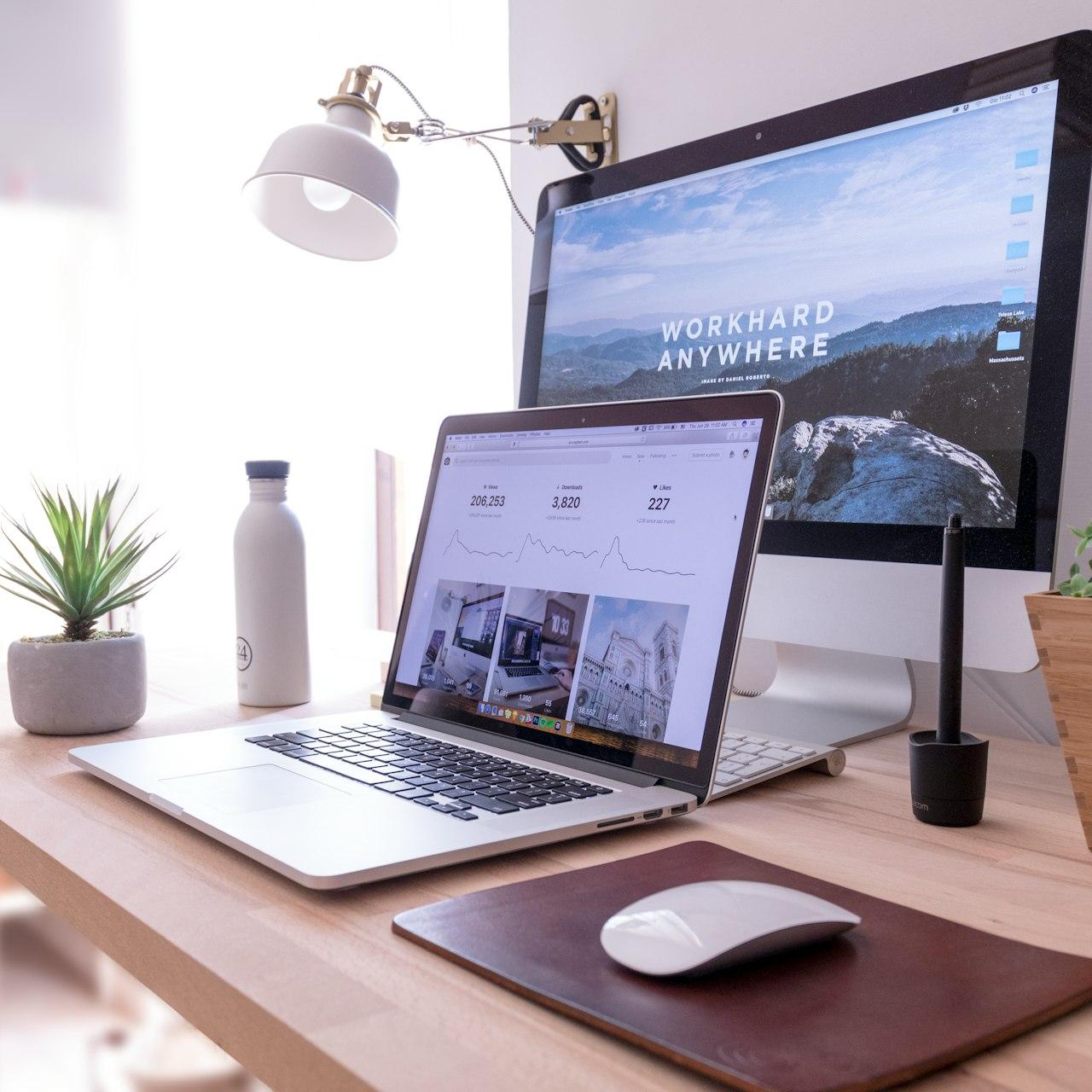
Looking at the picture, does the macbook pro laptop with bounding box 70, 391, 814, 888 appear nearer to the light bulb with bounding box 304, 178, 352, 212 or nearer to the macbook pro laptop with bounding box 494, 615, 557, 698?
the macbook pro laptop with bounding box 494, 615, 557, 698

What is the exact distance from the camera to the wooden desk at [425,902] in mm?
378

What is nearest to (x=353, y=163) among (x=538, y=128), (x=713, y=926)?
(x=538, y=128)

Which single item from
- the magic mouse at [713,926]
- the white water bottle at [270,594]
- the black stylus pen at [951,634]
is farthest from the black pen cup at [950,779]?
the white water bottle at [270,594]

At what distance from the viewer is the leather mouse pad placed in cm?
36

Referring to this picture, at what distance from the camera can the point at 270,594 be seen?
1031 mm

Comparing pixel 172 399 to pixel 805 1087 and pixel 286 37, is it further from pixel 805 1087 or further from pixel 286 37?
pixel 805 1087

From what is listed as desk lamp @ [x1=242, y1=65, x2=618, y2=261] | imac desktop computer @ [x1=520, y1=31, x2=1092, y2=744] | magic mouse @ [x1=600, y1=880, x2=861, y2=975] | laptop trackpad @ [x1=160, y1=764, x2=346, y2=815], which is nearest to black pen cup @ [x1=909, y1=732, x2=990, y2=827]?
imac desktop computer @ [x1=520, y1=31, x2=1092, y2=744]

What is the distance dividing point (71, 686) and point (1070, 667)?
0.76 meters

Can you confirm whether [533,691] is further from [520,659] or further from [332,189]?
[332,189]

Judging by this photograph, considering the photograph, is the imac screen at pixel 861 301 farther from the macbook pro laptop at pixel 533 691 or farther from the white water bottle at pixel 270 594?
the white water bottle at pixel 270 594

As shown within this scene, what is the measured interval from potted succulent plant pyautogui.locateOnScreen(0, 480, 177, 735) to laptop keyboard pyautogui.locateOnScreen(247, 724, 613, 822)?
0.61 ft

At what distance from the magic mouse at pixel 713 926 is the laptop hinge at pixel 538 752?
0.24m

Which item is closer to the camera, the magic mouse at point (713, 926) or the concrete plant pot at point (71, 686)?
the magic mouse at point (713, 926)

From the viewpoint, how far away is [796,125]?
914 mm
